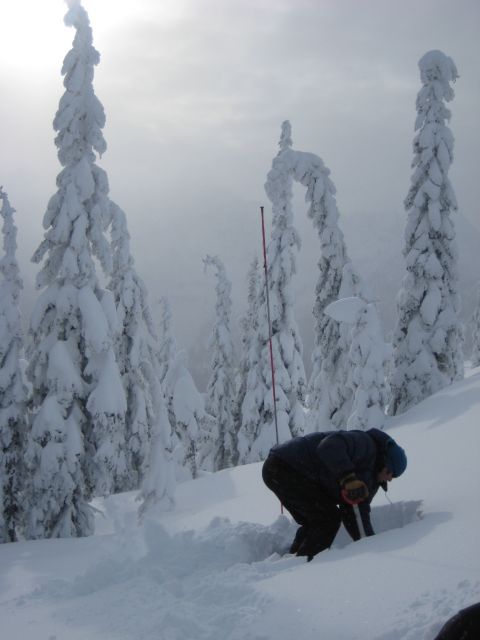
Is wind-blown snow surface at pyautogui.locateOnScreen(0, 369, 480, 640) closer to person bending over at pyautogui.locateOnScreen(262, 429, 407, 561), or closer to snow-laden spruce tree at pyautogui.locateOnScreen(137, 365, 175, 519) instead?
person bending over at pyautogui.locateOnScreen(262, 429, 407, 561)

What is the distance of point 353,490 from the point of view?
5.39 metres

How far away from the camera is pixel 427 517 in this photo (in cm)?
547

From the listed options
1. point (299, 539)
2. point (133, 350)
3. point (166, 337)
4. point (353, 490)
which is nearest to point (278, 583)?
point (353, 490)

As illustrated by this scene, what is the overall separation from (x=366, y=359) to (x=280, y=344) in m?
8.57

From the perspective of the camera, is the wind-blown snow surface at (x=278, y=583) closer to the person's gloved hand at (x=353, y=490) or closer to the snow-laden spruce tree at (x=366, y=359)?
the person's gloved hand at (x=353, y=490)

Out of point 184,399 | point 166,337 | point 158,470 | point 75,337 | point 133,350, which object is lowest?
point 158,470

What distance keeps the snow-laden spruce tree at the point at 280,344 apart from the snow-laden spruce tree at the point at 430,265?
5130mm

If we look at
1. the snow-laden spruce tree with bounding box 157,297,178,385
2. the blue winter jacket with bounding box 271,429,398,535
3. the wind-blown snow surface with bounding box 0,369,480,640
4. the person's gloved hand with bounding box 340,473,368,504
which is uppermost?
the snow-laden spruce tree with bounding box 157,297,178,385

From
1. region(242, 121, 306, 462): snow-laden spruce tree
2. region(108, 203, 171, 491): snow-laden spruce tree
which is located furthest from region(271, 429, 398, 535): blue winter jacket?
region(242, 121, 306, 462): snow-laden spruce tree

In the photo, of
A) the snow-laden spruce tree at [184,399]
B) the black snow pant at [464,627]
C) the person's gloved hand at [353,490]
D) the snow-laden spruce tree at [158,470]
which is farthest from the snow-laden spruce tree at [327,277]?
the black snow pant at [464,627]

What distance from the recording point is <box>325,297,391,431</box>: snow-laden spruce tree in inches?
616

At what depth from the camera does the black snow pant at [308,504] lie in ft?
19.0

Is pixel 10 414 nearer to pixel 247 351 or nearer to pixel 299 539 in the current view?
pixel 299 539

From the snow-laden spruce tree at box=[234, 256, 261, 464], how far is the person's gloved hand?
66.0 feet
